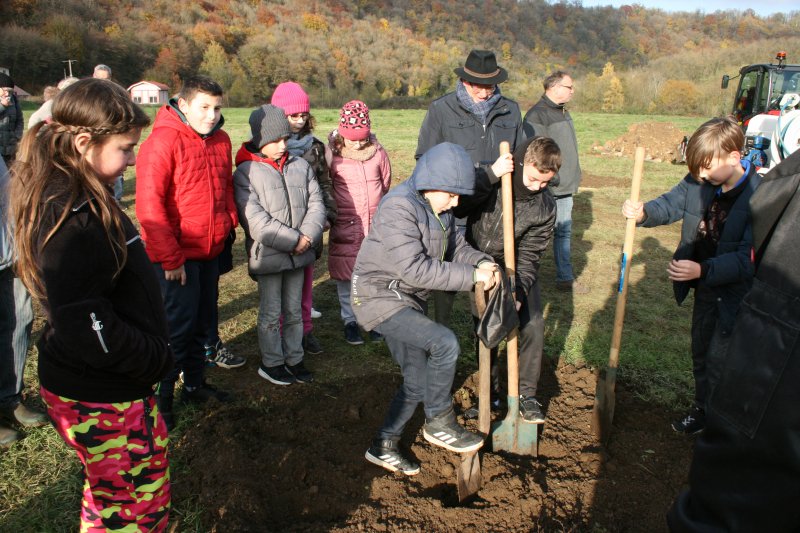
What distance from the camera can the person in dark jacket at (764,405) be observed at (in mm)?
1247

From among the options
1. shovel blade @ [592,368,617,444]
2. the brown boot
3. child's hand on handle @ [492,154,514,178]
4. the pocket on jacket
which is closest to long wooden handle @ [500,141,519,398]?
child's hand on handle @ [492,154,514,178]

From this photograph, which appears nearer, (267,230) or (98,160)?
(98,160)

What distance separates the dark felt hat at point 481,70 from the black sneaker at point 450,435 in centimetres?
255

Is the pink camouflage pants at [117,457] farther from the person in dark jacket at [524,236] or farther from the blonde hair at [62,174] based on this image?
the person in dark jacket at [524,236]

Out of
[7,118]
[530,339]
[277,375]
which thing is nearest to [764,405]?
[530,339]

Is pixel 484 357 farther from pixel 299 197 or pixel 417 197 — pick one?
pixel 299 197

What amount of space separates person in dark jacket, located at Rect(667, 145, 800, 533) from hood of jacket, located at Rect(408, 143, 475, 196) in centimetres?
170

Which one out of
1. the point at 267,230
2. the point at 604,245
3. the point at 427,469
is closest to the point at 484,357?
the point at 427,469

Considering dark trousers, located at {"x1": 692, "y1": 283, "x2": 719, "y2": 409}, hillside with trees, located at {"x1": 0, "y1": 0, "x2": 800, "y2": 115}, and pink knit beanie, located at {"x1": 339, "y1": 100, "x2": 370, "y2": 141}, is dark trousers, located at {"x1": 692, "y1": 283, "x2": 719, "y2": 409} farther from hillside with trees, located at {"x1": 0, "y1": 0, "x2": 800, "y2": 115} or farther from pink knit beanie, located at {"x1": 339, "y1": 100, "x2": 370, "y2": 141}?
hillside with trees, located at {"x1": 0, "y1": 0, "x2": 800, "y2": 115}

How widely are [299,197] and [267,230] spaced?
0.36 metres

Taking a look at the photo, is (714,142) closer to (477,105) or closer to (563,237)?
(477,105)

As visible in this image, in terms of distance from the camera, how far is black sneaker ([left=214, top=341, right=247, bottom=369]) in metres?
4.41

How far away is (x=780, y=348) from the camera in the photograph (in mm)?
1259

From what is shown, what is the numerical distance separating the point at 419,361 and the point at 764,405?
79.5 inches
